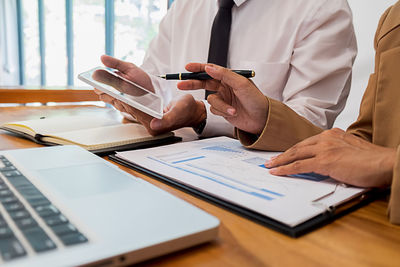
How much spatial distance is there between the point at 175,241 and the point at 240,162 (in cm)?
31

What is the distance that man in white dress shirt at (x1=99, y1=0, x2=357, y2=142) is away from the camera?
0.96 meters

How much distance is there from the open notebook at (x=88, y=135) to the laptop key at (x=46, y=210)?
1.13ft

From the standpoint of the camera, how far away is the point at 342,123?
200cm

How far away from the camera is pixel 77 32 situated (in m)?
3.75

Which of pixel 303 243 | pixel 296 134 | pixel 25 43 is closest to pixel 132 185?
pixel 303 243

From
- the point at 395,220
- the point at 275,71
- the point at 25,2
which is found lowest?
the point at 395,220

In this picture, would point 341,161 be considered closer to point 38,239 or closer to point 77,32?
point 38,239

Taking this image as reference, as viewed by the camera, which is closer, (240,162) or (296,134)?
(240,162)

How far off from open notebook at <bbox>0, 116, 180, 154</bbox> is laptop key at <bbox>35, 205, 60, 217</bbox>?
343 millimetres

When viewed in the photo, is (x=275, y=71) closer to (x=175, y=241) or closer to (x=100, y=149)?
(x=100, y=149)

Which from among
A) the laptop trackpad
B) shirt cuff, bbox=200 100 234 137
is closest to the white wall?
shirt cuff, bbox=200 100 234 137

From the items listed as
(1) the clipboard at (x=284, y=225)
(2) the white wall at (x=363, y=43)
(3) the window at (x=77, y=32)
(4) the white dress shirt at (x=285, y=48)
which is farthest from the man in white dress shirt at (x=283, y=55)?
(3) the window at (x=77, y=32)

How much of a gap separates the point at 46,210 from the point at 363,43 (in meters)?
1.97

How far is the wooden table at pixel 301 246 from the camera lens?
1.07 ft
